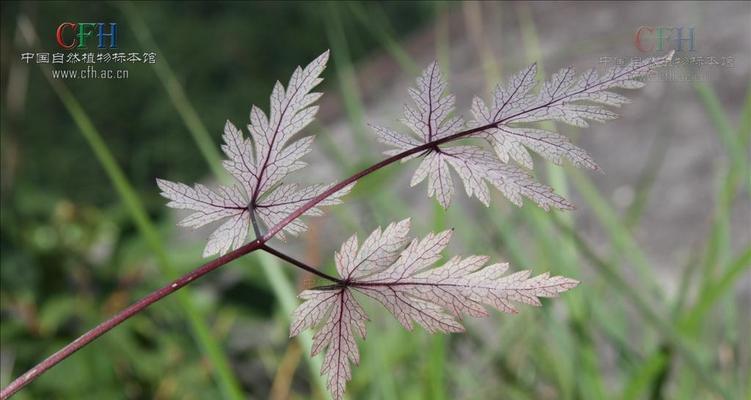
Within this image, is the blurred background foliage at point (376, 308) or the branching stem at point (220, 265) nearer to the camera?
the branching stem at point (220, 265)

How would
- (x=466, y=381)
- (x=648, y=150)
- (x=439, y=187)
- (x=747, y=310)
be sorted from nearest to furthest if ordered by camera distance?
(x=439, y=187), (x=466, y=381), (x=747, y=310), (x=648, y=150)

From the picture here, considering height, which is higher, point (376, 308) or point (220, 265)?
point (376, 308)

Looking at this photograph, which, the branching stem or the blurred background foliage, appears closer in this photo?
the branching stem

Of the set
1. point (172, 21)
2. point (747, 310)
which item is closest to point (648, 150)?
point (747, 310)

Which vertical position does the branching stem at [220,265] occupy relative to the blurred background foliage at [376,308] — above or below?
below

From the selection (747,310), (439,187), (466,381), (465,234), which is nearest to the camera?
(439,187)

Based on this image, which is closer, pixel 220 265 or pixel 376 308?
pixel 220 265

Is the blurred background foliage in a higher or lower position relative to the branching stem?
higher

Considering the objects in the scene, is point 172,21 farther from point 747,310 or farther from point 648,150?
point 747,310
